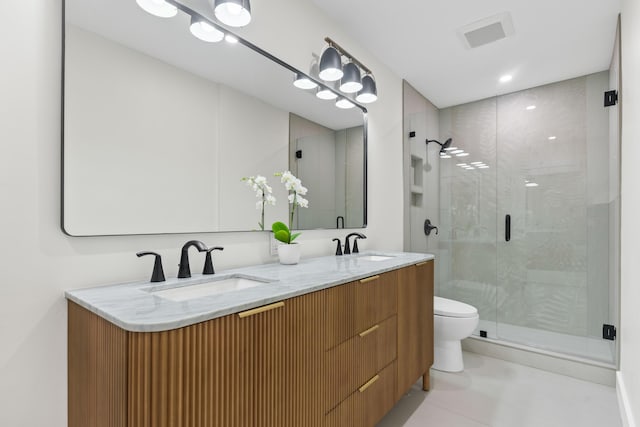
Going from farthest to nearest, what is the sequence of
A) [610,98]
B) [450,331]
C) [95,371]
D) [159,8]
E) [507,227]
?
1. [507,227]
2. [610,98]
3. [450,331]
4. [159,8]
5. [95,371]

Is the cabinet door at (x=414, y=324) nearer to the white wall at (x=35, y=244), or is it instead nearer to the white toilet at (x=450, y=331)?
the white toilet at (x=450, y=331)

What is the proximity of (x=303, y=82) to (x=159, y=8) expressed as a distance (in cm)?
86

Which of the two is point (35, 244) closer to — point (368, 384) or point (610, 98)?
point (368, 384)

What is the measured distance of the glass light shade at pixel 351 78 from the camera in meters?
2.11

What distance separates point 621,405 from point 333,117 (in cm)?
257

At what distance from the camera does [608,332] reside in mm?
2609

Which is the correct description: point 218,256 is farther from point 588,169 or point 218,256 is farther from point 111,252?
point 588,169

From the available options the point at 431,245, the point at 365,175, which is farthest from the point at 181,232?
the point at 431,245

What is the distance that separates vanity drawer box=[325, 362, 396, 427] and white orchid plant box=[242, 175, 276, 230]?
91 centimetres

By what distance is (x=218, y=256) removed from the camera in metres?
1.51

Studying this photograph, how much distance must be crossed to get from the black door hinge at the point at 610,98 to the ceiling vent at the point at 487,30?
3.14ft

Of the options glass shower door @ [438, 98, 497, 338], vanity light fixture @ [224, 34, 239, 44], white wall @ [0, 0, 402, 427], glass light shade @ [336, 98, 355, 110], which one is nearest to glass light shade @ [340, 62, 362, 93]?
glass light shade @ [336, 98, 355, 110]

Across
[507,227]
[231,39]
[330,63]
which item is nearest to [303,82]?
[330,63]

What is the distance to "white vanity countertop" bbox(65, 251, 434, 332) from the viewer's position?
31.5 inches
